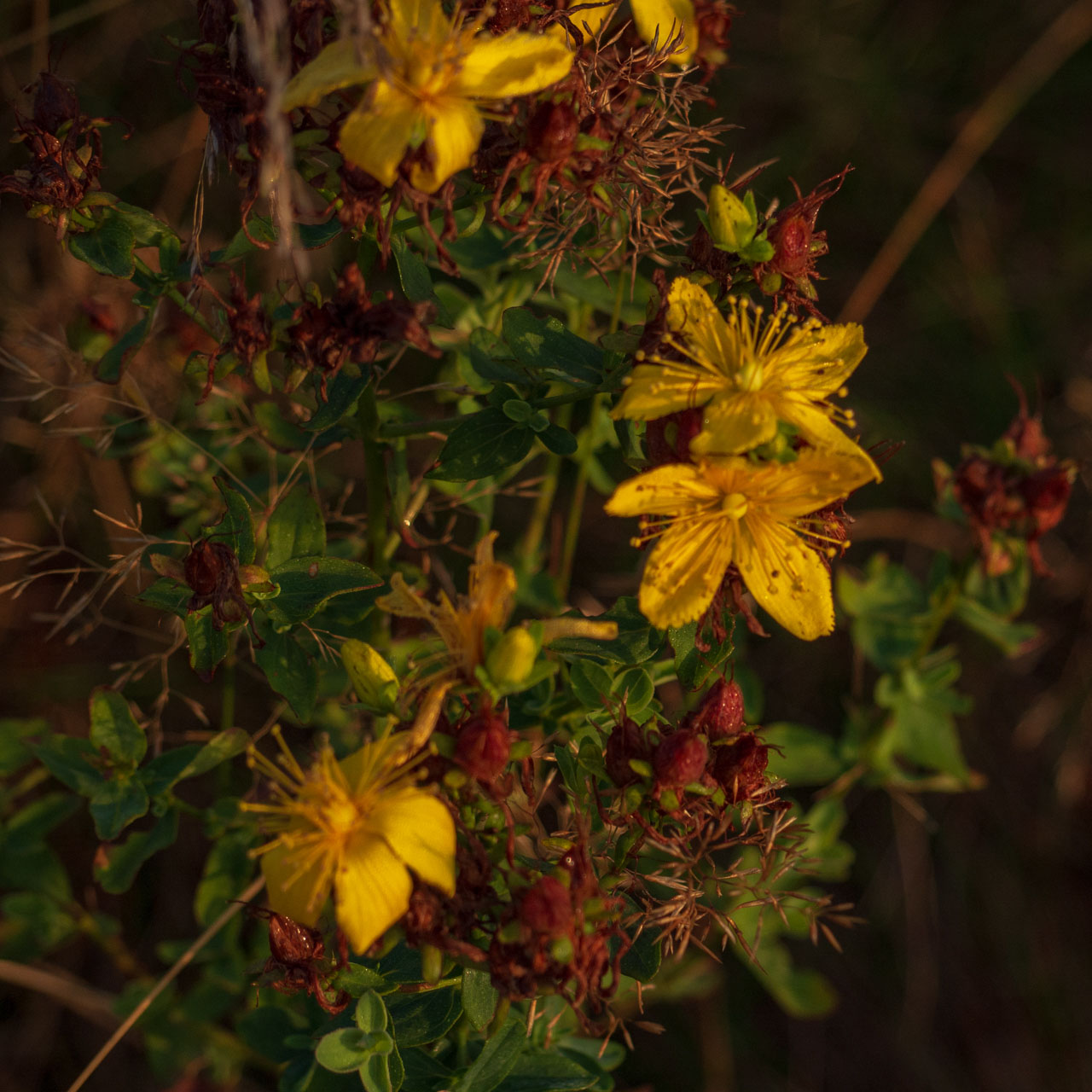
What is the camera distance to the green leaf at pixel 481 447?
175 cm

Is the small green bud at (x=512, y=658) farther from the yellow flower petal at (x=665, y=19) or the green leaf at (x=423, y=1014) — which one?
the yellow flower petal at (x=665, y=19)

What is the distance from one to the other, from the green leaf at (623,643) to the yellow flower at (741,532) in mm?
131

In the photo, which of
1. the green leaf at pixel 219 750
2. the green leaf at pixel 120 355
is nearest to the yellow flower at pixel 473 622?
the green leaf at pixel 219 750

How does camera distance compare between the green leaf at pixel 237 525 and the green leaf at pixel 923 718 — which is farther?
the green leaf at pixel 923 718

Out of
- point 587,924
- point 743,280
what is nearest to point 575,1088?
point 587,924

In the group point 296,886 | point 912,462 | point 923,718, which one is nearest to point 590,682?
point 296,886

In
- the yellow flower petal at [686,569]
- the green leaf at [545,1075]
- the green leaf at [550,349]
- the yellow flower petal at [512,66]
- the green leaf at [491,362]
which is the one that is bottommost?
the green leaf at [545,1075]

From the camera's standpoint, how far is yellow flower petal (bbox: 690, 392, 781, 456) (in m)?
1.47

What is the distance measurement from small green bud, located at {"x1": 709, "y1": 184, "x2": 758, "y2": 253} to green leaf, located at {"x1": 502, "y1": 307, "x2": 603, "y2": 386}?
0.92ft

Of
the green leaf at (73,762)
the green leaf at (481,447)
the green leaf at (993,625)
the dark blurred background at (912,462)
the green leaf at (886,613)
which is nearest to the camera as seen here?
the green leaf at (481,447)

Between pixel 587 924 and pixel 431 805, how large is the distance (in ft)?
0.89

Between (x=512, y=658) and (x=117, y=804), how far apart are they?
101cm

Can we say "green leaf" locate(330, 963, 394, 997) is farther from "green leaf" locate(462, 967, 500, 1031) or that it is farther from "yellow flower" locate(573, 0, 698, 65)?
"yellow flower" locate(573, 0, 698, 65)

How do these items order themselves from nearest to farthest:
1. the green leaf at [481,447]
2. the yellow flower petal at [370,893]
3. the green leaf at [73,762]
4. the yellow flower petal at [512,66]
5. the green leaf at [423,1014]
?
the yellow flower petal at [370,893]
the yellow flower petal at [512,66]
the green leaf at [423,1014]
the green leaf at [481,447]
the green leaf at [73,762]
